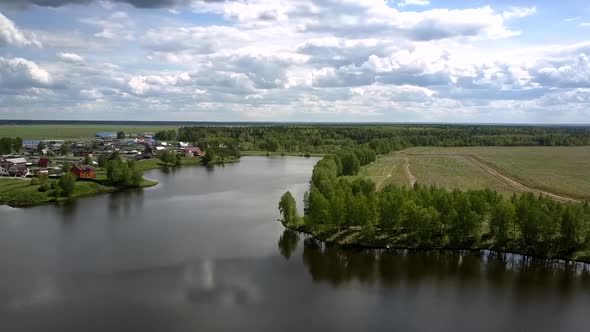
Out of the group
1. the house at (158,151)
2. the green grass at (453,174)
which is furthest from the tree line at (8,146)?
the green grass at (453,174)

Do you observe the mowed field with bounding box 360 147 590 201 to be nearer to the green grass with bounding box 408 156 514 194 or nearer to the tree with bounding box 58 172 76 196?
the green grass with bounding box 408 156 514 194

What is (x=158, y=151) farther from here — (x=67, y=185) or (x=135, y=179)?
(x=67, y=185)

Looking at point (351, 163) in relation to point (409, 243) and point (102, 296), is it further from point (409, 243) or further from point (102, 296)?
point (102, 296)

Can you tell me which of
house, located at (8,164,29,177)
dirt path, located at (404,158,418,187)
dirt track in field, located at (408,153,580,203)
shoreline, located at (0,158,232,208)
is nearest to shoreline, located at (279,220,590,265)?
dirt track in field, located at (408,153,580,203)

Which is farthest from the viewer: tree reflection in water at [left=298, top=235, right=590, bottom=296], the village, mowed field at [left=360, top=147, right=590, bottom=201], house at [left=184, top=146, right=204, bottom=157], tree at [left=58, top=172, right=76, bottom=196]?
house at [left=184, top=146, right=204, bottom=157]

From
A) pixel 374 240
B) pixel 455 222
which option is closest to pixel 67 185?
pixel 374 240

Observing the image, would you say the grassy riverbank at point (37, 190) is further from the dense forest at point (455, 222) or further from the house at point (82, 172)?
the dense forest at point (455, 222)
